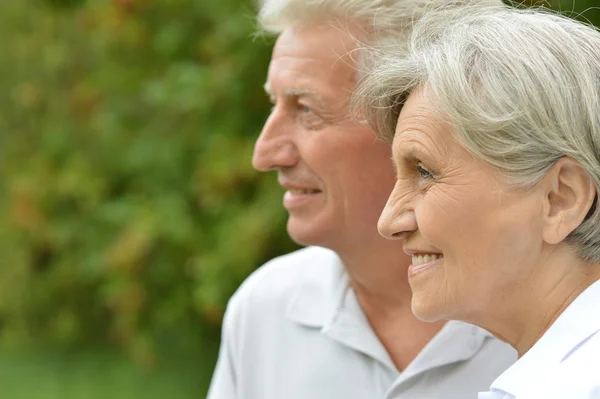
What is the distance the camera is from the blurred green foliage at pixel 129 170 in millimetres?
5324

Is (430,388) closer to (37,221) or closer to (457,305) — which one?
(457,305)

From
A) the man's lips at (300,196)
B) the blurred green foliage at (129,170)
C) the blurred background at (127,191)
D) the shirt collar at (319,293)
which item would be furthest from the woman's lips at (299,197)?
the blurred green foliage at (129,170)

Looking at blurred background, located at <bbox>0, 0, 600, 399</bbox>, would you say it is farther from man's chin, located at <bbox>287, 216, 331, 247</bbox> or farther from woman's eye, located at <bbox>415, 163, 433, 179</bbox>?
woman's eye, located at <bbox>415, 163, 433, 179</bbox>

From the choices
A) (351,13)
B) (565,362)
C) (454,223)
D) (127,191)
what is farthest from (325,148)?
(127,191)

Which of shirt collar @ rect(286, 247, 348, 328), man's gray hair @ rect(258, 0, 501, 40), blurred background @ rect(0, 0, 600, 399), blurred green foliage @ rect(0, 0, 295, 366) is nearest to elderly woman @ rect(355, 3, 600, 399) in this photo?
man's gray hair @ rect(258, 0, 501, 40)

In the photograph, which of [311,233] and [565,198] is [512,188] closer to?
[565,198]

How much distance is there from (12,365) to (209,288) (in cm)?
347

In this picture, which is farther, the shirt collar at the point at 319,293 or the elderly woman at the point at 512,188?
the shirt collar at the point at 319,293

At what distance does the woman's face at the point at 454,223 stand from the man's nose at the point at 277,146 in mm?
582

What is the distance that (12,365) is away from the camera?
8109 mm

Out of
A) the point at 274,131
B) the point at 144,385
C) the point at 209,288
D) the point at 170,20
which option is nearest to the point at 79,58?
the point at 170,20

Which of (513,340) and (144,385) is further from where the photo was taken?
(144,385)

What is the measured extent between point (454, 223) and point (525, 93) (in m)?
0.27

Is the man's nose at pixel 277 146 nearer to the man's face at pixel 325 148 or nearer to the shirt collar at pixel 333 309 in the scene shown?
the man's face at pixel 325 148
